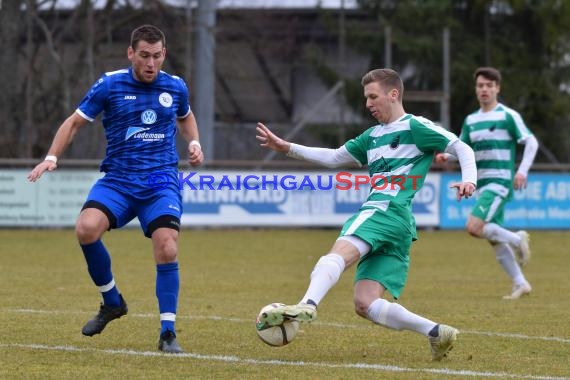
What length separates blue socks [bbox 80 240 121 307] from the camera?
7.67 metres

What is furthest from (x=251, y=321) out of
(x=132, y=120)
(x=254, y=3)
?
(x=254, y=3)

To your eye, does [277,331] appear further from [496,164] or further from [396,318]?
[496,164]

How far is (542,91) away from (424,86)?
10.5ft

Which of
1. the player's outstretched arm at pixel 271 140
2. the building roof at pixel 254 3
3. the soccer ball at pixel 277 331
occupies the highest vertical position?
the building roof at pixel 254 3

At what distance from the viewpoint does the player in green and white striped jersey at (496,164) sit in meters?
11.8

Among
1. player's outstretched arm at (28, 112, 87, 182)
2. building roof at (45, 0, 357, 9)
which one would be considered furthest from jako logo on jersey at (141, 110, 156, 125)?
building roof at (45, 0, 357, 9)

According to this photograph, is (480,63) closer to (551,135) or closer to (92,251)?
(551,135)

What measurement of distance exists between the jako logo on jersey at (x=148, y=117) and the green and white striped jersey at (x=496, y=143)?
4.88m

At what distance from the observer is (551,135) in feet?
92.5

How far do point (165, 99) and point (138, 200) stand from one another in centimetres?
70

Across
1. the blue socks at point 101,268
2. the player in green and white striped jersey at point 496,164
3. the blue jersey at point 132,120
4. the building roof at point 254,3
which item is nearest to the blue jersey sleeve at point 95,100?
the blue jersey at point 132,120

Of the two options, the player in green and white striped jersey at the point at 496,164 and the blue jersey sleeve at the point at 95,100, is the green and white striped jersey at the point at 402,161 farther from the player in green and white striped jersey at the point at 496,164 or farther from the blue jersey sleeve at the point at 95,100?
the player in green and white striped jersey at the point at 496,164

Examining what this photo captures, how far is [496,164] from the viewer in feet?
39.1

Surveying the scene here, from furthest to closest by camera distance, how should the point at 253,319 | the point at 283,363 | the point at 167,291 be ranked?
the point at 253,319, the point at 167,291, the point at 283,363
